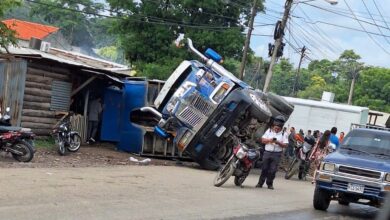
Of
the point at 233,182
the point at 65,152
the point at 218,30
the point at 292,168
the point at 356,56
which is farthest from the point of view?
the point at 356,56

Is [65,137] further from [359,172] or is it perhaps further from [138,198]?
[359,172]

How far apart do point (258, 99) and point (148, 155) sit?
4270 mm

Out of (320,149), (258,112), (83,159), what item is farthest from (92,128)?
(320,149)

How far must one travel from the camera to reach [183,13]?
99.7 feet

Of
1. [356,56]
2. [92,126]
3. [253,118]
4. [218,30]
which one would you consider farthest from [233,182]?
[356,56]

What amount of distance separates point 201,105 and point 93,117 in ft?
16.1

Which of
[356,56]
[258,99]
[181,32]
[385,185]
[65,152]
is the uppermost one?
[356,56]

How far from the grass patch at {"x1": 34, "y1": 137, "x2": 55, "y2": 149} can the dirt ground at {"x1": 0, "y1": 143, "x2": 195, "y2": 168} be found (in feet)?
0.97

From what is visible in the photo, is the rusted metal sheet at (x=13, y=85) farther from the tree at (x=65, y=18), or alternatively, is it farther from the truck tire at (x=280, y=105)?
the tree at (x=65, y=18)

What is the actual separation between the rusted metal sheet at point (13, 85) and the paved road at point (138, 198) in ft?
14.6

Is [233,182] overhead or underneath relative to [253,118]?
underneath

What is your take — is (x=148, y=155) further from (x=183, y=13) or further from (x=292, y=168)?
(x=183, y=13)

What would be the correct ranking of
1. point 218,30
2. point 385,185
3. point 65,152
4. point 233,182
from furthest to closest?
point 218,30 < point 65,152 < point 233,182 < point 385,185

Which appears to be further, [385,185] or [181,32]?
[181,32]
